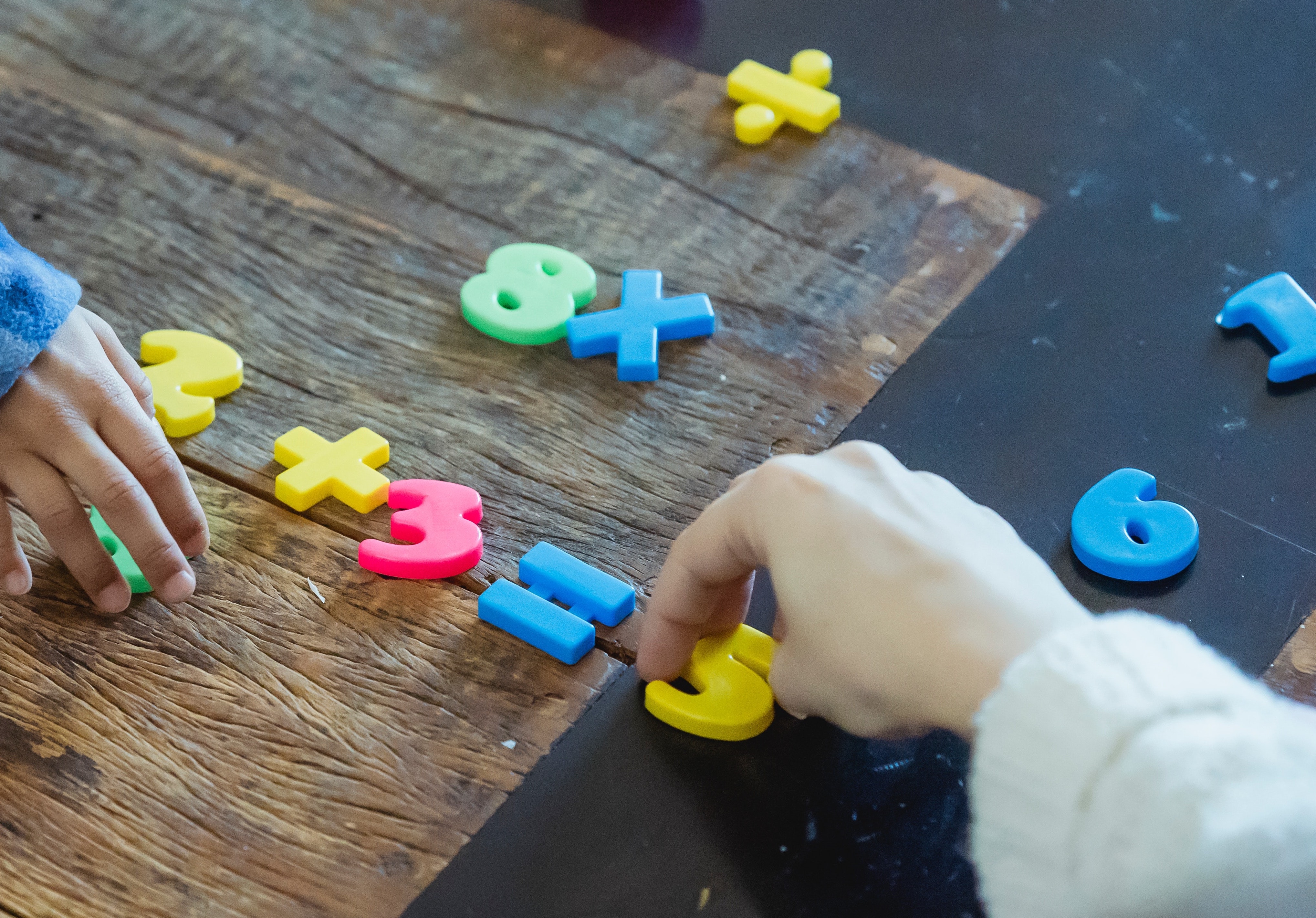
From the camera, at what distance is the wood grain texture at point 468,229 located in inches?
37.1

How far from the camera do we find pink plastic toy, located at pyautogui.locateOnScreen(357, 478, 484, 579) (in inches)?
32.9

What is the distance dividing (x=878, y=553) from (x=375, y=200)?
2.44ft

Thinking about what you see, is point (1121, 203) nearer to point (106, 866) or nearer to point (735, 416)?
point (735, 416)

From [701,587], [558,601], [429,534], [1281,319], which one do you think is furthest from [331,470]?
[1281,319]

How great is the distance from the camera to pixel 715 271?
3.62 ft

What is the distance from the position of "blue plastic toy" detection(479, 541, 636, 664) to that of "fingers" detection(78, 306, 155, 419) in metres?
0.28

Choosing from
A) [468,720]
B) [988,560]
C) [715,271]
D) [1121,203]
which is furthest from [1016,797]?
[1121,203]

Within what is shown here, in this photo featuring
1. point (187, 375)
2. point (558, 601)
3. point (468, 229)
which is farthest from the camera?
point (468, 229)

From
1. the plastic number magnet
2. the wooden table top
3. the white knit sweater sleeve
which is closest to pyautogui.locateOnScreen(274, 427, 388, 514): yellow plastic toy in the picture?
the wooden table top

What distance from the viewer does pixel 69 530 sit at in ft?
2.55

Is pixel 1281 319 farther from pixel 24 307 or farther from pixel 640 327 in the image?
pixel 24 307

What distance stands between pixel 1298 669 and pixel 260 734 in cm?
67

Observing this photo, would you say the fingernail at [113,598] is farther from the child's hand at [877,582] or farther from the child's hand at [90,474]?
the child's hand at [877,582]

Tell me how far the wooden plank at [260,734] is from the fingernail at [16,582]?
0.02m
